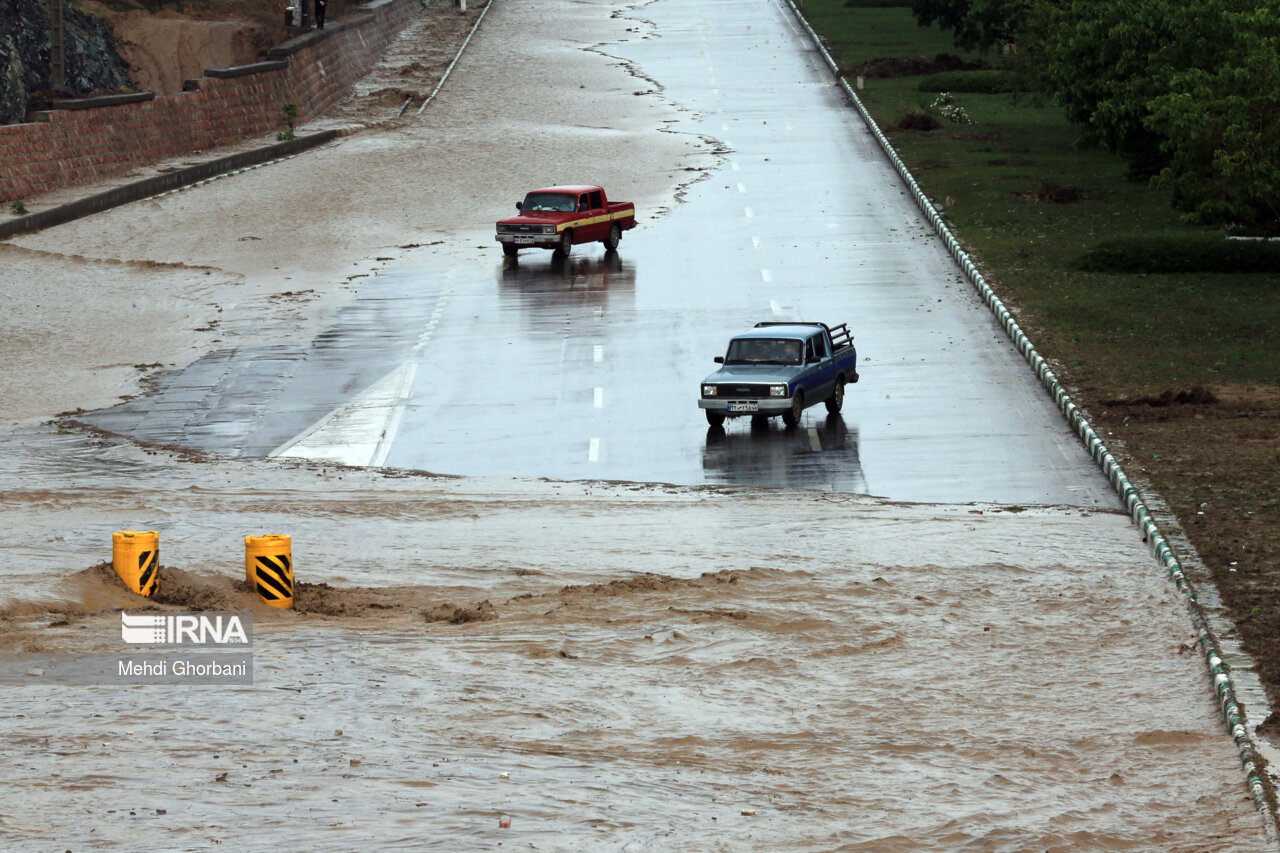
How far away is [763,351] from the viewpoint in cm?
2933

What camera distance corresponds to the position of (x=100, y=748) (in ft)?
42.1

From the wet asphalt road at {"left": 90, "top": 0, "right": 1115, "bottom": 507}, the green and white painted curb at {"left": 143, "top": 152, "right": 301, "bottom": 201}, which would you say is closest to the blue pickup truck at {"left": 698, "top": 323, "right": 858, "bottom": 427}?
the wet asphalt road at {"left": 90, "top": 0, "right": 1115, "bottom": 507}

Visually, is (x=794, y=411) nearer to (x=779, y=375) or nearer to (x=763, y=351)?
(x=779, y=375)

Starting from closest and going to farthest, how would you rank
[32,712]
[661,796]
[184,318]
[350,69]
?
[661,796], [32,712], [184,318], [350,69]

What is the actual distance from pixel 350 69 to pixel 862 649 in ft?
208

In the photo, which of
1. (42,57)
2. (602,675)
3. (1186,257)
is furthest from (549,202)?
(602,675)

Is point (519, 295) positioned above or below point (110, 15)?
below

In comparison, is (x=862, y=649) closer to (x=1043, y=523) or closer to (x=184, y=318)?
(x=1043, y=523)

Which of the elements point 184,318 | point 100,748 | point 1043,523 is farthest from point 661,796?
point 184,318

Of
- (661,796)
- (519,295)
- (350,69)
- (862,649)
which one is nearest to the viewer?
(661,796)

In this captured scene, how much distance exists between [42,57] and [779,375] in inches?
1935

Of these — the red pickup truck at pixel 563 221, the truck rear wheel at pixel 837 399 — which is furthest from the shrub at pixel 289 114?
the truck rear wheel at pixel 837 399

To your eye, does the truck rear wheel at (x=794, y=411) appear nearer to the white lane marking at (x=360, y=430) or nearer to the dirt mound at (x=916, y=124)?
the white lane marking at (x=360, y=430)

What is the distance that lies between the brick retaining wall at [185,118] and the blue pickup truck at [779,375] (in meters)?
26.9
